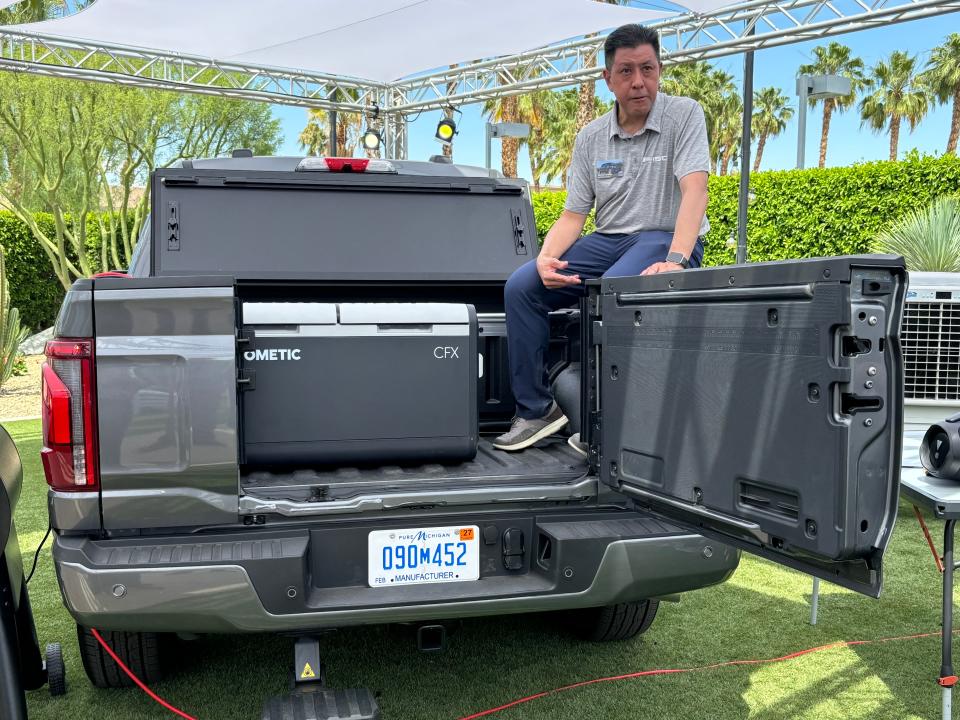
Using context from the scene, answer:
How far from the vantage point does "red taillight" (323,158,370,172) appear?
383 cm

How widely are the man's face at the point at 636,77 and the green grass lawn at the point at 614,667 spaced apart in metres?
2.08

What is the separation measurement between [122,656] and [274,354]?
1154 mm

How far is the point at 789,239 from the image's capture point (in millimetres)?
14062

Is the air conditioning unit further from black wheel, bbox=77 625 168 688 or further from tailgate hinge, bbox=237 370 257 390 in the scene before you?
black wheel, bbox=77 625 168 688

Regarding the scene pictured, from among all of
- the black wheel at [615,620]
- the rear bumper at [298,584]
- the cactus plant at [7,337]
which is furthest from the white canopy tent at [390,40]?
the rear bumper at [298,584]

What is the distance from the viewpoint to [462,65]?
11.2 metres

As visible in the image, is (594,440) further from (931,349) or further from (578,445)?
(931,349)

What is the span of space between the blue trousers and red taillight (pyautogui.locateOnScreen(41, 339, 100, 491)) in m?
1.47

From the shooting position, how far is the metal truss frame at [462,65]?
7.63 m

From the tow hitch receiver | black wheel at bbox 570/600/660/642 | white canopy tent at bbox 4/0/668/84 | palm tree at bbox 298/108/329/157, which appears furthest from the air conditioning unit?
palm tree at bbox 298/108/329/157

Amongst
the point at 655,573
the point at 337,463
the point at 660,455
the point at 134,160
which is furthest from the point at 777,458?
the point at 134,160

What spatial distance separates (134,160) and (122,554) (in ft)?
53.9

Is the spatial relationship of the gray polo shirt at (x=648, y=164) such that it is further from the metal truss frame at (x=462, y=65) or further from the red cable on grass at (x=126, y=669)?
the metal truss frame at (x=462, y=65)

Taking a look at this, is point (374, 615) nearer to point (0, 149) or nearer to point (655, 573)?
point (655, 573)
